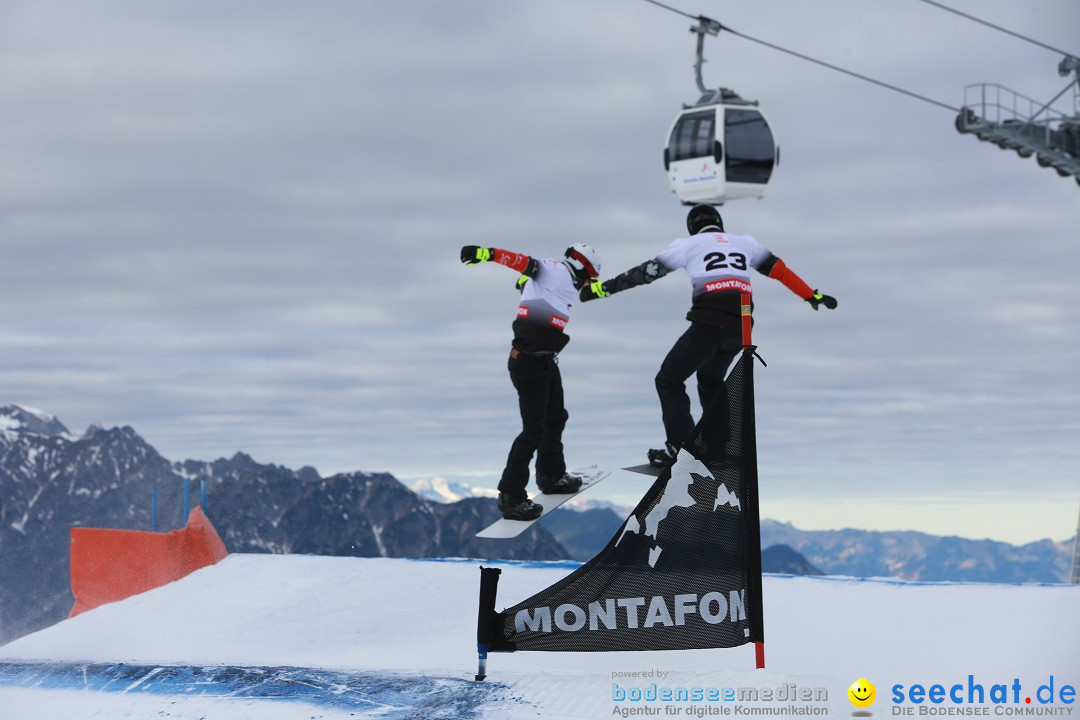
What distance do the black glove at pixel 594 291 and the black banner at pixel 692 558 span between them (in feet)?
6.79

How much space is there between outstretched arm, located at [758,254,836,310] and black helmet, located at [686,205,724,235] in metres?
0.62

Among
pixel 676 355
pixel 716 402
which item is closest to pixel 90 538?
pixel 676 355

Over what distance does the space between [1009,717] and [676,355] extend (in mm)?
4360

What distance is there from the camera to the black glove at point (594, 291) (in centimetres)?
977

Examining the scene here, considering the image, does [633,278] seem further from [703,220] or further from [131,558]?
[131,558]

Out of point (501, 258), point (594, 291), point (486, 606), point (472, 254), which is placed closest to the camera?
point (486, 606)

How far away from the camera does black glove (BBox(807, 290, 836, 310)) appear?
977cm

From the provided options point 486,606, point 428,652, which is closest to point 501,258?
point 486,606

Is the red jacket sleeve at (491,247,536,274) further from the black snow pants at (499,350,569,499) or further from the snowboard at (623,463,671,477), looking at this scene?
the snowboard at (623,463,671,477)

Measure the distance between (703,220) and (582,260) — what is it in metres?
1.36

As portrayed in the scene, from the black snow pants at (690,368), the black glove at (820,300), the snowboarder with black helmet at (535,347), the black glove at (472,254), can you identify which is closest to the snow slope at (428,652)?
the snowboarder with black helmet at (535,347)

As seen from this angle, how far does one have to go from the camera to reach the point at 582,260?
10891 millimetres

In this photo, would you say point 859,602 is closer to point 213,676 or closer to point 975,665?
point 975,665

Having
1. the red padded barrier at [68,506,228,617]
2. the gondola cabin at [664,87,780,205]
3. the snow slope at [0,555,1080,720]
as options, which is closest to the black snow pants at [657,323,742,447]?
the snow slope at [0,555,1080,720]
